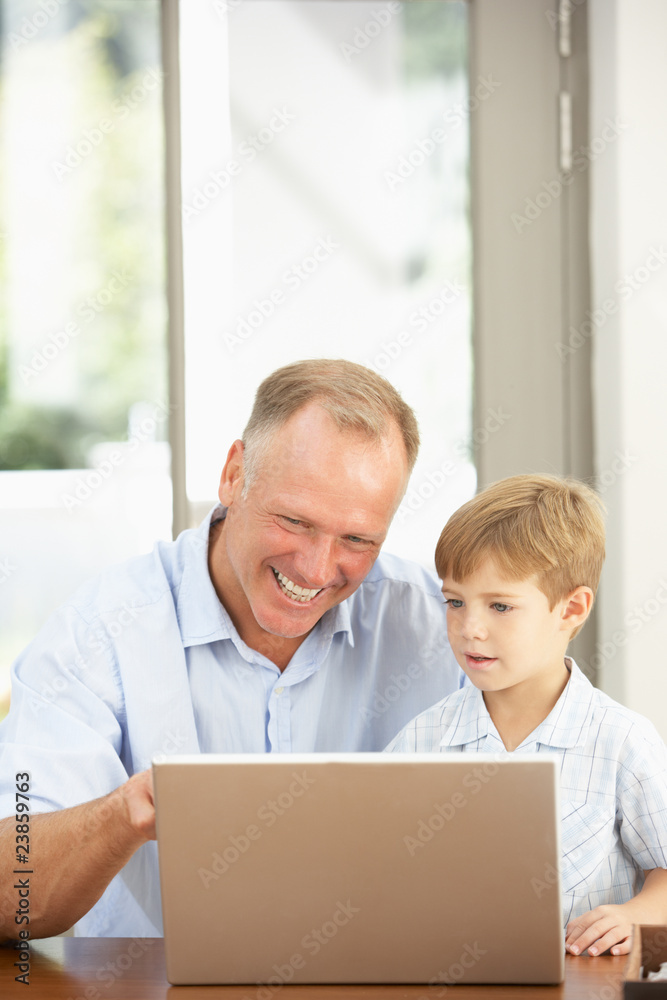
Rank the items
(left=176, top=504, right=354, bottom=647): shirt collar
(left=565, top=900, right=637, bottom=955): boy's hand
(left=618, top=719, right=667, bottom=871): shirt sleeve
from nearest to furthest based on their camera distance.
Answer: (left=565, top=900, right=637, bottom=955): boy's hand, (left=618, top=719, right=667, bottom=871): shirt sleeve, (left=176, top=504, right=354, bottom=647): shirt collar

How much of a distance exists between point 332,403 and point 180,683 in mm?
530

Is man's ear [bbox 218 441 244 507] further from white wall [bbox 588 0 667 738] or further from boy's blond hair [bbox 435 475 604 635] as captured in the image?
white wall [bbox 588 0 667 738]

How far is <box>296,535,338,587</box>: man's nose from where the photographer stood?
1.59m

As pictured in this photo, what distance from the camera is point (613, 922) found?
1.22 metres

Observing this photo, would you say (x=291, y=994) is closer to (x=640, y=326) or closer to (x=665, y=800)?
(x=665, y=800)

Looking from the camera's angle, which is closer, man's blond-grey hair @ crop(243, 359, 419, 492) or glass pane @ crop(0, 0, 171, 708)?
man's blond-grey hair @ crop(243, 359, 419, 492)

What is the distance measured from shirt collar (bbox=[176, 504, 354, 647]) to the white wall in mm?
746

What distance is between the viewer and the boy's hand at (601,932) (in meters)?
1.20

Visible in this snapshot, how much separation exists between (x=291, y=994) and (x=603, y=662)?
1343 millimetres

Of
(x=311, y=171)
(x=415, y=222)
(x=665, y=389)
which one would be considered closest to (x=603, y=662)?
(x=665, y=389)

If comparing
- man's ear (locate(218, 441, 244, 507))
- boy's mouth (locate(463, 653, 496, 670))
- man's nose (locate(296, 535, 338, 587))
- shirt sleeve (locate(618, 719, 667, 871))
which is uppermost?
man's ear (locate(218, 441, 244, 507))

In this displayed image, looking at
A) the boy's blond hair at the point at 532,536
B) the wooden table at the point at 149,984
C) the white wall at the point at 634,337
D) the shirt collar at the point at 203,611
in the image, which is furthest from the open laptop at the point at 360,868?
the white wall at the point at 634,337

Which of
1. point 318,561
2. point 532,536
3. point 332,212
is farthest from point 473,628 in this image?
point 332,212

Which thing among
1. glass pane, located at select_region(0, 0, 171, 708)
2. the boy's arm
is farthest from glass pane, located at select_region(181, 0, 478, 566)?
the boy's arm
